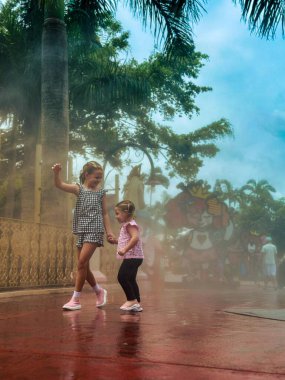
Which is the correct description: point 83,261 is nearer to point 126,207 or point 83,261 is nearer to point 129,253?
point 129,253

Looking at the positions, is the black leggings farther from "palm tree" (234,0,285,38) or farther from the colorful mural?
the colorful mural

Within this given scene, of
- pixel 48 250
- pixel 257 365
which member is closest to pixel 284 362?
pixel 257 365

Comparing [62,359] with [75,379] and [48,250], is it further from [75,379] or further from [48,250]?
[48,250]

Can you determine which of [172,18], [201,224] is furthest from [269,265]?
[172,18]

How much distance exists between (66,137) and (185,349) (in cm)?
813

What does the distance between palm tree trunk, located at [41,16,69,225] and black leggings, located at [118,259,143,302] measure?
16.2ft

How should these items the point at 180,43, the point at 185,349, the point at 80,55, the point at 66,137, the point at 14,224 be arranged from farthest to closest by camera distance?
1. the point at 80,55
2. the point at 180,43
3. the point at 66,137
4. the point at 14,224
5. the point at 185,349

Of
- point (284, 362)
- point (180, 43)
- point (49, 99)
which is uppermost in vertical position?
point (180, 43)

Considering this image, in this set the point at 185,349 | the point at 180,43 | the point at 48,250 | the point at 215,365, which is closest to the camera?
the point at 215,365

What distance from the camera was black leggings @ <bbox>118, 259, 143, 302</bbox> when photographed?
5633mm

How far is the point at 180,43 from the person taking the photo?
11.9 meters

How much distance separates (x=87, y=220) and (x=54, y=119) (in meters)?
5.53

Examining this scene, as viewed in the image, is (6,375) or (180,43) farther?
(180,43)

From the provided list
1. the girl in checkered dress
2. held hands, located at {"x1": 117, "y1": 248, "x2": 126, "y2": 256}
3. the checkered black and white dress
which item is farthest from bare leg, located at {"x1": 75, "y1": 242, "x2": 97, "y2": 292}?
held hands, located at {"x1": 117, "y1": 248, "x2": 126, "y2": 256}
